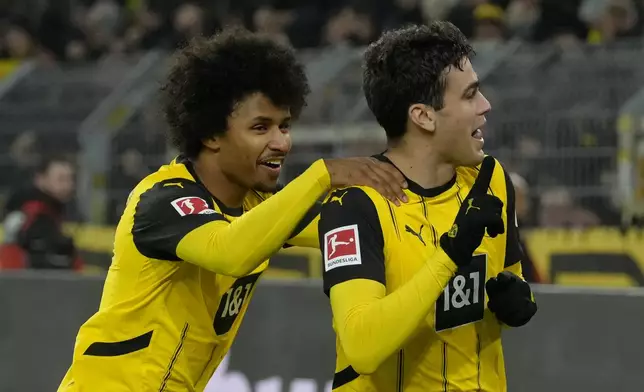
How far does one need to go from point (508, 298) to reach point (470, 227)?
1.25ft

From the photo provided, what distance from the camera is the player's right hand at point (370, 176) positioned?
337 cm

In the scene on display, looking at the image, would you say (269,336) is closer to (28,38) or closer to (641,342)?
(641,342)

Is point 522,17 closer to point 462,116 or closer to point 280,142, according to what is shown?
point 280,142

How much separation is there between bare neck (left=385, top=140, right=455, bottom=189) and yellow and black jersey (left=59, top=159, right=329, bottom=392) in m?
0.53

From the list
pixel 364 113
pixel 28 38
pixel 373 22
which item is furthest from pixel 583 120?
pixel 28 38

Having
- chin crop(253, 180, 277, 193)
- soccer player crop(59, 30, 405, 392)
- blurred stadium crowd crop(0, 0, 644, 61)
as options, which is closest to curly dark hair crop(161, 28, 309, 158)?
soccer player crop(59, 30, 405, 392)

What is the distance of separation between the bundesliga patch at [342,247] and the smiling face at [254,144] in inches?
28.2

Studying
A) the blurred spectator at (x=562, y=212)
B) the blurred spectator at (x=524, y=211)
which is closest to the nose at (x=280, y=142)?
the blurred spectator at (x=524, y=211)

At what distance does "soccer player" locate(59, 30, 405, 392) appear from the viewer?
3.87 metres

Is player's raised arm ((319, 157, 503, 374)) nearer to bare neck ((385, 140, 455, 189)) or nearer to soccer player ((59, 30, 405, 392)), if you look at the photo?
bare neck ((385, 140, 455, 189))

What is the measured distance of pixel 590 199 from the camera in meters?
7.45

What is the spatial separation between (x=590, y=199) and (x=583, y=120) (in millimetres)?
506

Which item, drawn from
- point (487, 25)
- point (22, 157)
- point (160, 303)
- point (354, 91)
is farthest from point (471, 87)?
point (22, 157)

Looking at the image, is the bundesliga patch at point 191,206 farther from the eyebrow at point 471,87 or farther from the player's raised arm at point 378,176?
the eyebrow at point 471,87
